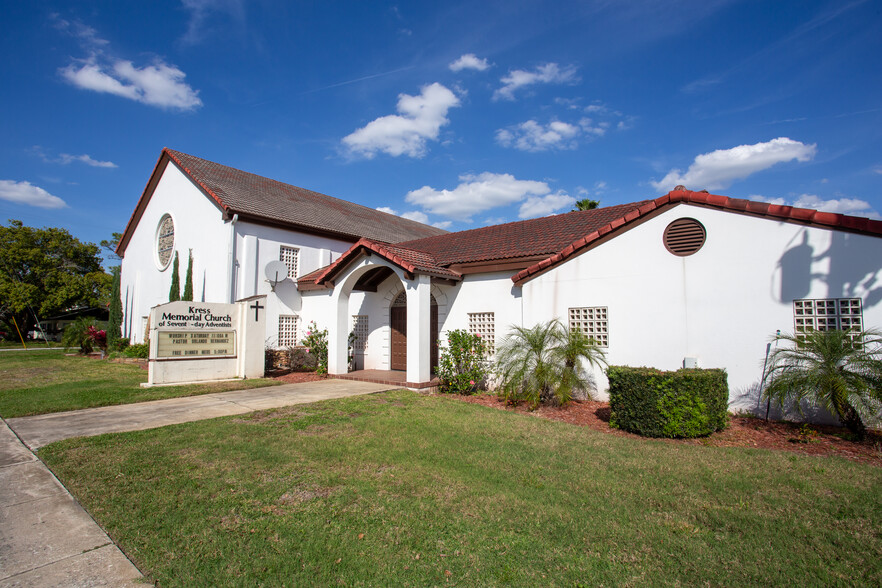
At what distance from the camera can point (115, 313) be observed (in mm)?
24641

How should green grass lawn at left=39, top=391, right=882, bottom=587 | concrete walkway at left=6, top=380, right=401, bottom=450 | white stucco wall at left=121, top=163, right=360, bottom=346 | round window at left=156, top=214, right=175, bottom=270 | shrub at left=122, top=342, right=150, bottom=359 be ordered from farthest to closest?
round window at left=156, top=214, right=175, bottom=270, shrub at left=122, top=342, right=150, bottom=359, white stucco wall at left=121, top=163, right=360, bottom=346, concrete walkway at left=6, top=380, right=401, bottom=450, green grass lawn at left=39, top=391, right=882, bottom=587

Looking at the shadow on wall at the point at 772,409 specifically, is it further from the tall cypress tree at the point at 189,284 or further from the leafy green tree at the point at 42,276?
the leafy green tree at the point at 42,276

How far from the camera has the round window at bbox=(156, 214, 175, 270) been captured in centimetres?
2100

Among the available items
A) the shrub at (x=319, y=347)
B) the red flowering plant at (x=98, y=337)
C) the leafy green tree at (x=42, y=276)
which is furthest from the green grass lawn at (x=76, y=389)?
the leafy green tree at (x=42, y=276)

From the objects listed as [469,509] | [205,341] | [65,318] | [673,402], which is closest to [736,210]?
[673,402]

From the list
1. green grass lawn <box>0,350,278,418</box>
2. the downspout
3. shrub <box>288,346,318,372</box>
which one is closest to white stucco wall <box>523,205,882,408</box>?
green grass lawn <box>0,350,278,418</box>

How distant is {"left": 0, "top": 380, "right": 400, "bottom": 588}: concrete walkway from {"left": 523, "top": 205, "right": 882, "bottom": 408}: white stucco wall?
762cm

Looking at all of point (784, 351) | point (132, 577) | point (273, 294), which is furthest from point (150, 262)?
point (784, 351)

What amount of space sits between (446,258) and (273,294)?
303 inches

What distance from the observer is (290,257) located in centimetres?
1848

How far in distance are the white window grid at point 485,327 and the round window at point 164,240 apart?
1590 centimetres

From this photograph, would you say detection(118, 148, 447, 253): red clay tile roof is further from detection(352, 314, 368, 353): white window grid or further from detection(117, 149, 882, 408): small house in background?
detection(352, 314, 368, 353): white window grid

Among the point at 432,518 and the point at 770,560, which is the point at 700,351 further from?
the point at 432,518

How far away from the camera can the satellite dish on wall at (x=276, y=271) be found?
16.5m
